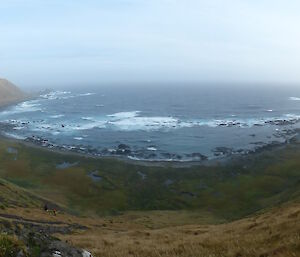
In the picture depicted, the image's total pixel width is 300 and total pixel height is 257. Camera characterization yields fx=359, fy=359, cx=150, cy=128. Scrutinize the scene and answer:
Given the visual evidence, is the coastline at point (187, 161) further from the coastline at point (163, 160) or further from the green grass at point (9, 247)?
the green grass at point (9, 247)

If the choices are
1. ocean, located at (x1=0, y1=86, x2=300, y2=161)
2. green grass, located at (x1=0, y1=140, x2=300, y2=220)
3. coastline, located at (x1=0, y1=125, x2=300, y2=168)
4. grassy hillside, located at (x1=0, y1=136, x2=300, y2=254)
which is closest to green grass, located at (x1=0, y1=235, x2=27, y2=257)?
grassy hillside, located at (x1=0, y1=136, x2=300, y2=254)

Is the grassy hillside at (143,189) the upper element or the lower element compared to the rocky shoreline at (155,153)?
lower

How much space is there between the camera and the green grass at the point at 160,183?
227 ft

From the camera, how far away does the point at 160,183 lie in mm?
80812

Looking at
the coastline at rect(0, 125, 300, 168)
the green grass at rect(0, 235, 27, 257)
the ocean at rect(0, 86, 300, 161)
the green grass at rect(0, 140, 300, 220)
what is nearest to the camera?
the green grass at rect(0, 235, 27, 257)

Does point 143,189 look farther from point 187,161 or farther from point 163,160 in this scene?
point 187,161

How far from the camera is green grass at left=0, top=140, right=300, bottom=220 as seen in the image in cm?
6906

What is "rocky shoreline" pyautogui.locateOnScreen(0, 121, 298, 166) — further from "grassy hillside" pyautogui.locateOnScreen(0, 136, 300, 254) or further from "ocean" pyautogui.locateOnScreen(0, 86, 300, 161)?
"grassy hillside" pyautogui.locateOnScreen(0, 136, 300, 254)

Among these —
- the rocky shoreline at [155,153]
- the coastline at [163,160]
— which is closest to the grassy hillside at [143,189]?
the coastline at [163,160]

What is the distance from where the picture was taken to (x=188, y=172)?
8719 cm

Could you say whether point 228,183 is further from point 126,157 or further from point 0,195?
point 0,195

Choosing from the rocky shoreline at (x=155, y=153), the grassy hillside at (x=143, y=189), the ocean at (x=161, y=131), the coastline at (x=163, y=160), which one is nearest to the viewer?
the grassy hillside at (x=143, y=189)

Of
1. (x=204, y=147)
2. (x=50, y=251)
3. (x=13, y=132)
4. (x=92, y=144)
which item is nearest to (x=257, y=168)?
(x=204, y=147)

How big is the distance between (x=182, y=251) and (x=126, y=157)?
84.8m
